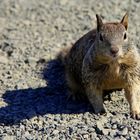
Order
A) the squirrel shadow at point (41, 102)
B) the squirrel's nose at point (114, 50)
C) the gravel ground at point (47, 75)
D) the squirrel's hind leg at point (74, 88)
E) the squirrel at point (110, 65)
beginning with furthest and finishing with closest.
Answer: the squirrel's hind leg at point (74, 88), the squirrel shadow at point (41, 102), the gravel ground at point (47, 75), the squirrel at point (110, 65), the squirrel's nose at point (114, 50)

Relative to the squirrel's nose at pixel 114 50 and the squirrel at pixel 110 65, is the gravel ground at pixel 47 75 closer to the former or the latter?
the squirrel at pixel 110 65

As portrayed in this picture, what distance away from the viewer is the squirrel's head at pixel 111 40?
24.3 ft

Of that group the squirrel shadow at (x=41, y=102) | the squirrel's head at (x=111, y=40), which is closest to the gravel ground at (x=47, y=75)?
the squirrel shadow at (x=41, y=102)

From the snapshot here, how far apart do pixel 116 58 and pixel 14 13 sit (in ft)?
17.6

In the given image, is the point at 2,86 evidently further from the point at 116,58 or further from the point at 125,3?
the point at 125,3

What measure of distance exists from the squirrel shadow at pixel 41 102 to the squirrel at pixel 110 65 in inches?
15.6

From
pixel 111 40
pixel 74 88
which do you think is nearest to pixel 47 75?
pixel 74 88

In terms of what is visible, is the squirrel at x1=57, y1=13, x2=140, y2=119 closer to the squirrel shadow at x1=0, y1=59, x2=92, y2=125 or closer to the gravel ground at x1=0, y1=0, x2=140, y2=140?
the gravel ground at x1=0, y1=0, x2=140, y2=140

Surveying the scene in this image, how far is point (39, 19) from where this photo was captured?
478 inches

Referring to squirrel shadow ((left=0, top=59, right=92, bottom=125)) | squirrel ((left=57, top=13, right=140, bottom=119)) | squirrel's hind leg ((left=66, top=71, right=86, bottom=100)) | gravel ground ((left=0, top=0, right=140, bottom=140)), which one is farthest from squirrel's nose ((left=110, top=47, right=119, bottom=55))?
squirrel's hind leg ((left=66, top=71, right=86, bottom=100))

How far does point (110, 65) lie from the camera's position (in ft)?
25.8

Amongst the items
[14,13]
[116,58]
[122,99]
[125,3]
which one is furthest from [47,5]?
[116,58]

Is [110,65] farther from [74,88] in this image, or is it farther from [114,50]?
[74,88]

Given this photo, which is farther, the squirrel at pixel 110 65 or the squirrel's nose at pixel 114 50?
the squirrel at pixel 110 65
